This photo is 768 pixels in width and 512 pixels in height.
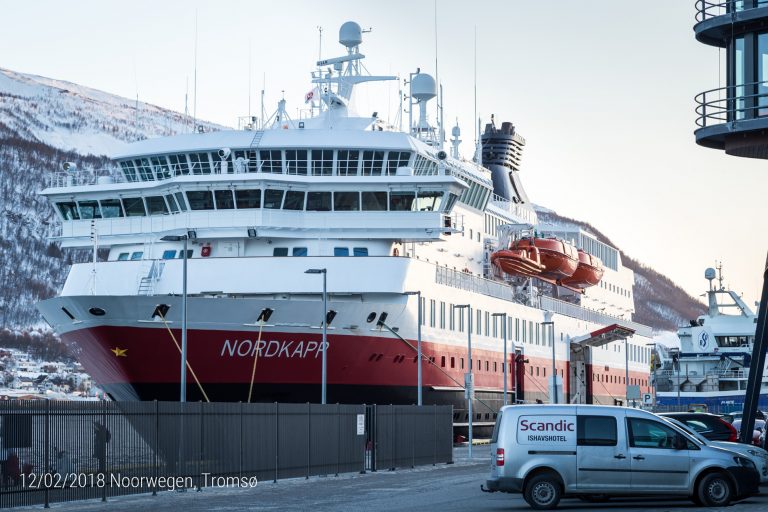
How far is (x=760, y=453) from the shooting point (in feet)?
85.6

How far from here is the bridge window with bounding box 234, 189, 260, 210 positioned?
1907 inches

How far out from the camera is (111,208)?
5075cm

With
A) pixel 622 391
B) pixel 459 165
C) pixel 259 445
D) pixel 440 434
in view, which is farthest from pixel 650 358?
pixel 259 445

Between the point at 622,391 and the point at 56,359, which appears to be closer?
the point at 622,391

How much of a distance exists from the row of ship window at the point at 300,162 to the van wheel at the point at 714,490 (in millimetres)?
27870

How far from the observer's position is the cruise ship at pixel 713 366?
9119 centimetres

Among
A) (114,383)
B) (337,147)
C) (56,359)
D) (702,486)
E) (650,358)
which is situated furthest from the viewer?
(56,359)

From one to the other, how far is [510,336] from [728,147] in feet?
123

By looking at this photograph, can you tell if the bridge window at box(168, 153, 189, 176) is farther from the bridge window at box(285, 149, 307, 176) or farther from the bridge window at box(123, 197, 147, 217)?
the bridge window at box(285, 149, 307, 176)

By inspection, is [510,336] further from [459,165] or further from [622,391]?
[622,391]

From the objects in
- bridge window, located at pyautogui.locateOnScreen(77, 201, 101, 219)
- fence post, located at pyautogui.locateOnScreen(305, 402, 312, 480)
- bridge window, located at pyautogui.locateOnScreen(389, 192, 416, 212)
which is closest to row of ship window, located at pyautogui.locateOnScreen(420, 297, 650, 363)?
bridge window, located at pyautogui.locateOnScreen(389, 192, 416, 212)

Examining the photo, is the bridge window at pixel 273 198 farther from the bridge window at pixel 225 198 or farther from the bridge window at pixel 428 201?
the bridge window at pixel 428 201

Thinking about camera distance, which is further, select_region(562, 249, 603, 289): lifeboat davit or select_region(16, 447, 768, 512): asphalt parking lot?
select_region(562, 249, 603, 289): lifeboat davit

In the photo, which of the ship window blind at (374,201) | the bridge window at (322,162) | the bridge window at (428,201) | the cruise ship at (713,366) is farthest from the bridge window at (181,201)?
the cruise ship at (713,366)
